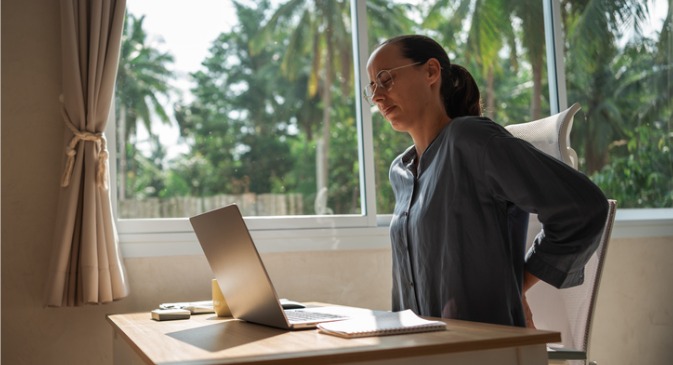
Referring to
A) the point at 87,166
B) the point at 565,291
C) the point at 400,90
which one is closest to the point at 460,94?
the point at 400,90

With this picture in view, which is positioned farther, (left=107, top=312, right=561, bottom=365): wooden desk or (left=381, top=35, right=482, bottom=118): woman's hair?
(left=381, top=35, right=482, bottom=118): woman's hair

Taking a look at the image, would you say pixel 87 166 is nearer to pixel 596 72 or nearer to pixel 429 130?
pixel 429 130

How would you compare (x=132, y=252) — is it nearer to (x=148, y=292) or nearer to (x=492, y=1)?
(x=148, y=292)

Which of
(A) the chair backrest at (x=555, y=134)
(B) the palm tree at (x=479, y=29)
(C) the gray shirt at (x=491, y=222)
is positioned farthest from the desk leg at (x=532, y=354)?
(B) the palm tree at (x=479, y=29)

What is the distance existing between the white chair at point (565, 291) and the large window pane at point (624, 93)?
1.59 meters

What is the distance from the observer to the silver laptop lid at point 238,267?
56.2 inches

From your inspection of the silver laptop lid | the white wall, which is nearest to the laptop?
the silver laptop lid

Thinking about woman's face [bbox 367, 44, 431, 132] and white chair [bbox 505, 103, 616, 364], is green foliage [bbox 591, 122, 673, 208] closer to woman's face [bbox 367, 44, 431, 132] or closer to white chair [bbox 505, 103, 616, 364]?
white chair [bbox 505, 103, 616, 364]

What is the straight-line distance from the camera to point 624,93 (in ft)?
12.1

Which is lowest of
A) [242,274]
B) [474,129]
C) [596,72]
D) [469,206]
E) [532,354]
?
[532,354]

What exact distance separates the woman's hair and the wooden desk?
68 centimetres

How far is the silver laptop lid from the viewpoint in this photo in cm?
143

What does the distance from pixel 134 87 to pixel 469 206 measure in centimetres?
156

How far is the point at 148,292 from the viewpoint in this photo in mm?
2574
